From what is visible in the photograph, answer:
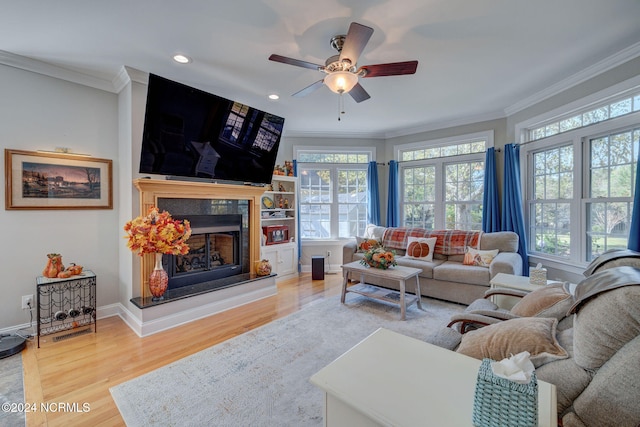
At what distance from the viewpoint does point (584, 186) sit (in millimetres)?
3293

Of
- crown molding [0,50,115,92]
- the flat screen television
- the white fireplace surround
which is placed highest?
crown molding [0,50,115,92]

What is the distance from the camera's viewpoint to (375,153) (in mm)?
5555

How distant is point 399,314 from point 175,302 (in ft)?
8.18

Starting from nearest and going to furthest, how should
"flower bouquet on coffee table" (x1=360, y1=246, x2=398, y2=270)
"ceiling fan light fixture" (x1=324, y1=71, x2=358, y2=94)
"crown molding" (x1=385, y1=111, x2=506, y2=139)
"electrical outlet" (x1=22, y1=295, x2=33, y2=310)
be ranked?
1. "ceiling fan light fixture" (x1=324, y1=71, x2=358, y2=94)
2. "electrical outlet" (x1=22, y1=295, x2=33, y2=310)
3. "flower bouquet on coffee table" (x1=360, y1=246, x2=398, y2=270)
4. "crown molding" (x1=385, y1=111, x2=506, y2=139)

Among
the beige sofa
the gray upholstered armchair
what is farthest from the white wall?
the gray upholstered armchair

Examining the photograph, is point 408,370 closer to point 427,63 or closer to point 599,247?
point 427,63

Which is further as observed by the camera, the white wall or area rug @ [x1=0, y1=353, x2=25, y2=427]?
the white wall

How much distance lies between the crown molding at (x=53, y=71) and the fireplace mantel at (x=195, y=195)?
1.22 m

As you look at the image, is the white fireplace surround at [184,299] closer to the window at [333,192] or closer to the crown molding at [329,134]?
the window at [333,192]

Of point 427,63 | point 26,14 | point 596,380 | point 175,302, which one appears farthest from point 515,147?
point 26,14

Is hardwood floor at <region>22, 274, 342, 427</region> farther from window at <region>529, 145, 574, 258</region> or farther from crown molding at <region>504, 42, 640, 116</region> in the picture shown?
crown molding at <region>504, 42, 640, 116</region>

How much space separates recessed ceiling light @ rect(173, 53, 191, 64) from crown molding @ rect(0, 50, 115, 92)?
108 cm

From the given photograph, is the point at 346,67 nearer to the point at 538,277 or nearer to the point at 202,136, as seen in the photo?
the point at 202,136

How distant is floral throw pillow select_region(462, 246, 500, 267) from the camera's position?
12.3ft
